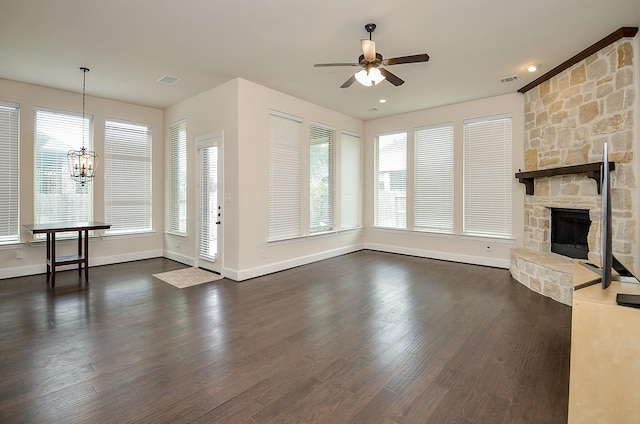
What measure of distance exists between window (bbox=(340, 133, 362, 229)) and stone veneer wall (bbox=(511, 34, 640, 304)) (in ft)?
10.8

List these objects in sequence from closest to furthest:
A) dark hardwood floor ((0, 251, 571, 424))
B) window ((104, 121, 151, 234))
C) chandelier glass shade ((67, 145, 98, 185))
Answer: dark hardwood floor ((0, 251, 571, 424)) < chandelier glass shade ((67, 145, 98, 185)) < window ((104, 121, 151, 234))

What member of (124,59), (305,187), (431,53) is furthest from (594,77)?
(124,59)

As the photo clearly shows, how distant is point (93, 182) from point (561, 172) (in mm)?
7593

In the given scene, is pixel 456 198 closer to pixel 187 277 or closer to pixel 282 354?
pixel 282 354

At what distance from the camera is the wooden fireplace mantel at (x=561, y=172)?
13.0ft

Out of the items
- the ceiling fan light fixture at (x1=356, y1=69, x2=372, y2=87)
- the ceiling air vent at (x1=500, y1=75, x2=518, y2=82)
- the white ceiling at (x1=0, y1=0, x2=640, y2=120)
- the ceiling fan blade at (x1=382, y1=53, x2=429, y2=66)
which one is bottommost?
the ceiling fan light fixture at (x1=356, y1=69, x2=372, y2=87)

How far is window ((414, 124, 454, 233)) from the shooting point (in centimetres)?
634

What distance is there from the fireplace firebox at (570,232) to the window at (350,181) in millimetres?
3739

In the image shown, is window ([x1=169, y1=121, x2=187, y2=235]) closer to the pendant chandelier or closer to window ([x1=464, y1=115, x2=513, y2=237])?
the pendant chandelier

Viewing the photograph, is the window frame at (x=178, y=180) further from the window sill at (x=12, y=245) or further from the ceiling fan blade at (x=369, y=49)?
the ceiling fan blade at (x=369, y=49)

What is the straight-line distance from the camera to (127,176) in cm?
626

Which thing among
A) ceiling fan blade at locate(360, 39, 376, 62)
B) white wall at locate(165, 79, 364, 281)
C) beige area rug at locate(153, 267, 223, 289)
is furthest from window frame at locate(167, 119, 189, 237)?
ceiling fan blade at locate(360, 39, 376, 62)

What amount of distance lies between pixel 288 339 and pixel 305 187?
3.53 meters

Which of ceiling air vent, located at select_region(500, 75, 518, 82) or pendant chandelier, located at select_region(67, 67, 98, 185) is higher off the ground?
ceiling air vent, located at select_region(500, 75, 518, 82)
